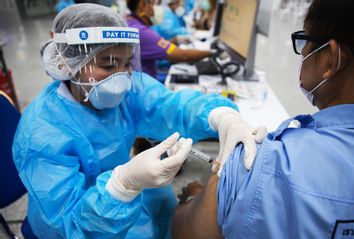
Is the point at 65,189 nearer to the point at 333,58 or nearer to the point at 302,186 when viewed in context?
the point at 302,186

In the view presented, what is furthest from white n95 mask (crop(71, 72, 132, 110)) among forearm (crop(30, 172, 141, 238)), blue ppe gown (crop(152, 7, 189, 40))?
blue ppe gown (crop(152, 7, 189, 40))

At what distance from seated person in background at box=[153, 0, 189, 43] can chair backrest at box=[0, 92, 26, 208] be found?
7.96 ft

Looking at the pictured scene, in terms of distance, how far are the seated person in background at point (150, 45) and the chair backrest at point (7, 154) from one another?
1.21 meters

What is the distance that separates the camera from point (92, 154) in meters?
0.93

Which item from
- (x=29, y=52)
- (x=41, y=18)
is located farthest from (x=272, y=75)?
(x=41, y=18)

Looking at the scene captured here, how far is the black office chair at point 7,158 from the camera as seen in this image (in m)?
1.14

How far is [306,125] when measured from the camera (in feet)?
2.13

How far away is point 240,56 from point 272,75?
230 cm

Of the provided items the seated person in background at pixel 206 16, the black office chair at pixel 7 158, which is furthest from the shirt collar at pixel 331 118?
the seated person in background at pixel 206 16

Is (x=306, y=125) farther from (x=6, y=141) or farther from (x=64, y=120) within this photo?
(x=6, y=141)

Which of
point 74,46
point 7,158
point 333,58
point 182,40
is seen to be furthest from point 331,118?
point 182,40

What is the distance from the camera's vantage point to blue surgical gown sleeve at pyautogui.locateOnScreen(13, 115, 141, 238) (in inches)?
28.8

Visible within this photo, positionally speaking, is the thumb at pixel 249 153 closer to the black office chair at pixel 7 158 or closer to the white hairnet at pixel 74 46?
the white hairnet at pixel 74 46

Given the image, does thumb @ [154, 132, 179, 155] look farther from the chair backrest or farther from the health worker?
the chair backrest
